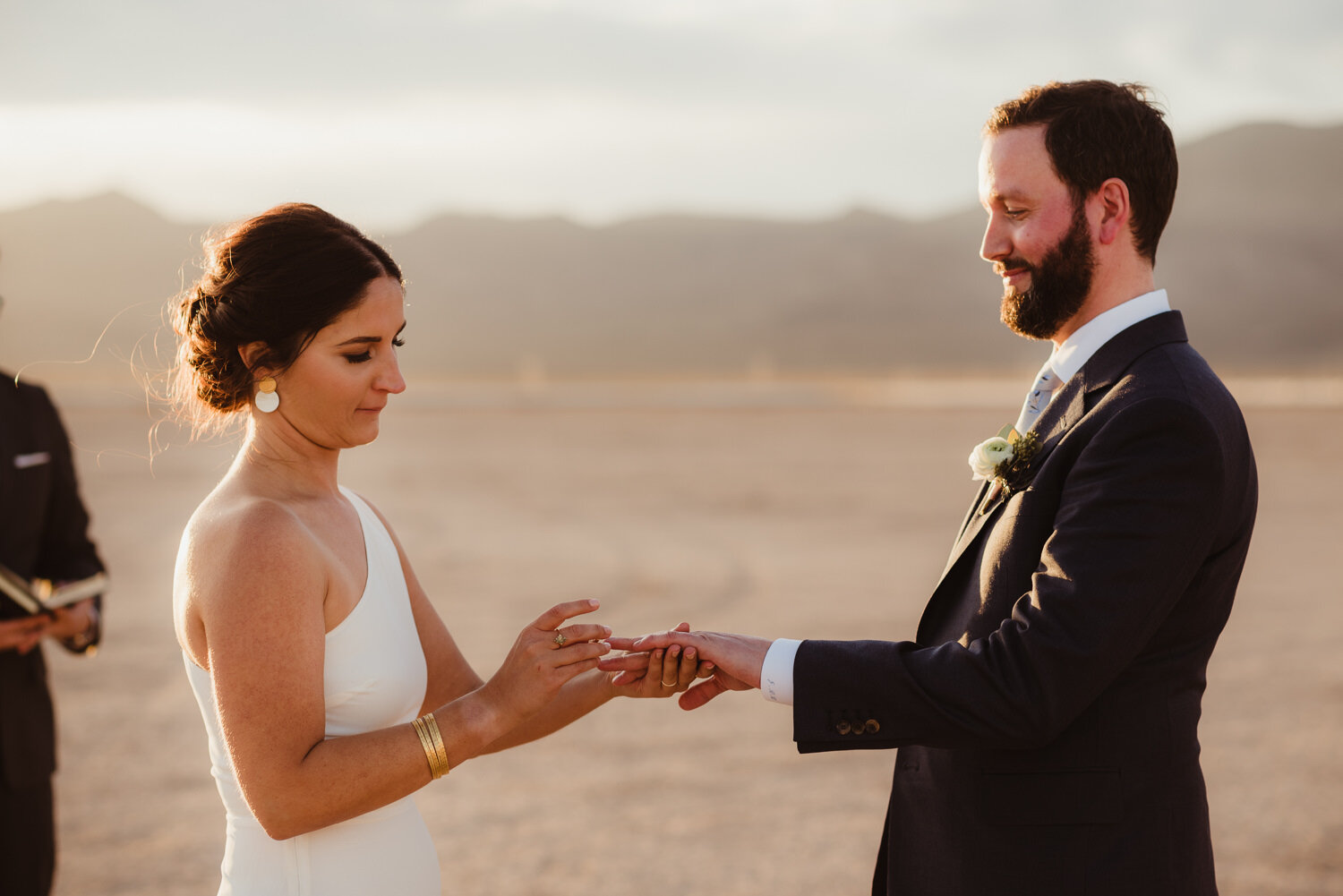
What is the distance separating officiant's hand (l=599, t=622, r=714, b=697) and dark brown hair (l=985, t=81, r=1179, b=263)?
Answer: 60.2 inches

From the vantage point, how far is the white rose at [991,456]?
2824mm

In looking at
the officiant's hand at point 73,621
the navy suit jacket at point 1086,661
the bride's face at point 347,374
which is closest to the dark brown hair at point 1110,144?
the navy suit jacket at point 1086,661

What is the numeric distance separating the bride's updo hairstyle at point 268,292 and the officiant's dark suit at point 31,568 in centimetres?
209

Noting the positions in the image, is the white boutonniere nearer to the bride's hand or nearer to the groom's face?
the groom's face

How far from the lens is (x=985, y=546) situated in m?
2.85

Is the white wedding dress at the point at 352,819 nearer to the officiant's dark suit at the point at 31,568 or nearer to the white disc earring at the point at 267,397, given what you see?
the white disc earring at the point at 267,397

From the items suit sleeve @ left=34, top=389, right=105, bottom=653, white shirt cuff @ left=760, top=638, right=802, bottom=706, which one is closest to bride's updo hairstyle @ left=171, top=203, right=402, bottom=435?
white shirt cuff @ left=760, top=638, right=802, bottom=706

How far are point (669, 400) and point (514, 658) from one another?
45449mm

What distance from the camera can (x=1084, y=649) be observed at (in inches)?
99.0

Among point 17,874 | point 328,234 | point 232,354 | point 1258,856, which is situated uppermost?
point 328,234

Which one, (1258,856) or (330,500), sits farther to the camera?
(1258,856)

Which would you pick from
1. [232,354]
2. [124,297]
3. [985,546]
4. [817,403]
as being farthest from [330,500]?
[124,297]

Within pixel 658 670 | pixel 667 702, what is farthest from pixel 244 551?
pixel 667 702

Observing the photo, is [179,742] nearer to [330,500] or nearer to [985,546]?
[330,500]
